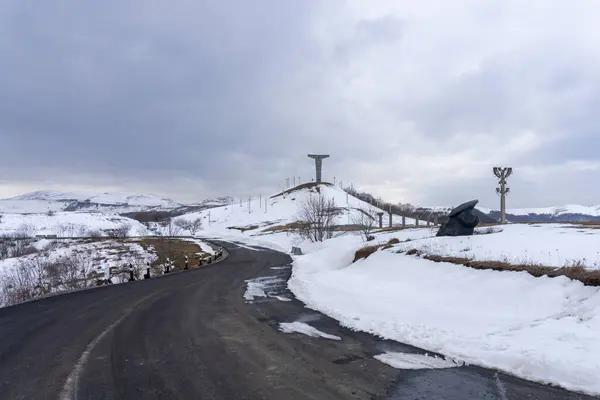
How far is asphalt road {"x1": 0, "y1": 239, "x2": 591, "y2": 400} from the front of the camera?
540 cm

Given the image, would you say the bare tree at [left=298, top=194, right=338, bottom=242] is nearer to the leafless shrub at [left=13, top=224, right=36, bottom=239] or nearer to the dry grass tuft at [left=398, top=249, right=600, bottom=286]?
the dry grass tuft at [left=398, top=249, right=600, bottom=286]

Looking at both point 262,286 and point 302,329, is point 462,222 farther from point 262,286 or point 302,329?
point 302,329

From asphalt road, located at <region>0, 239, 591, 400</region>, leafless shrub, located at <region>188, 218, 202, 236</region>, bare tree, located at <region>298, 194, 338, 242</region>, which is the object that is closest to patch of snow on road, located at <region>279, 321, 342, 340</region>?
asphalt road, located at <region>0, 239, 591, 400</region>

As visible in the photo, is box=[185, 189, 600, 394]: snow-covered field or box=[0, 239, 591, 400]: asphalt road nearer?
box=[0, 239, 591, 400]: asphalt road

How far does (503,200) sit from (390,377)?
124ft

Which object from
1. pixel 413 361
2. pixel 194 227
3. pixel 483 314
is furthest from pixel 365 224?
pixel 194 227

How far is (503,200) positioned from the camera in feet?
128

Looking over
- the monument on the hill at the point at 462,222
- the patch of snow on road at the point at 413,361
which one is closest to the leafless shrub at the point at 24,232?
the monument on the hill at the point at 462,222

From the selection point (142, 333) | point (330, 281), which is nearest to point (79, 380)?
point (142, 333)

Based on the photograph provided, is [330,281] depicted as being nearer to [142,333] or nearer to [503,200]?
[142,333]

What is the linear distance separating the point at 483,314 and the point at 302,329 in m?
4.19

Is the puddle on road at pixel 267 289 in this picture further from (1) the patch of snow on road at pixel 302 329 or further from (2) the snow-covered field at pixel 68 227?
(2) the snow-covered field at pixel 68 227

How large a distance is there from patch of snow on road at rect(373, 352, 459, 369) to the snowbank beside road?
384 millimetres

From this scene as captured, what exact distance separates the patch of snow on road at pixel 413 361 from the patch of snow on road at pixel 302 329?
1.50m
